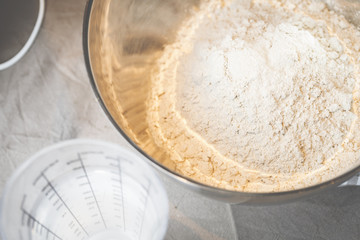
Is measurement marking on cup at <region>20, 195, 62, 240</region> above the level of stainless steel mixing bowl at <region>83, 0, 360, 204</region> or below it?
below

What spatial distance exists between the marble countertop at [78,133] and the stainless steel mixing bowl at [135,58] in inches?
4.2

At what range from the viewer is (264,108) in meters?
0.59


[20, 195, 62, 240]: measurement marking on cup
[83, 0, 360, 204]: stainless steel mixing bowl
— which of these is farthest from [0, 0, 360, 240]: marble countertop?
[20, 195, 62, 240]: measurement marking on cup

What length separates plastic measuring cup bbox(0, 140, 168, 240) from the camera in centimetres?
45

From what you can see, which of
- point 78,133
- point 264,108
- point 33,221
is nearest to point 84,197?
point 33,221

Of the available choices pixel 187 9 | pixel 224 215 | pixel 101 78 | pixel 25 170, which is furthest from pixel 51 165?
pixel 187 9

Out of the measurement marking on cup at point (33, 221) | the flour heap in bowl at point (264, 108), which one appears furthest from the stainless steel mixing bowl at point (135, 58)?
the measurement marking on cup at point (33, 221)

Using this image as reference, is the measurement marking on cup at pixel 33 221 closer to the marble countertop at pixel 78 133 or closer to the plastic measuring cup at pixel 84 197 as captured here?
the plastic measuring cup at pixel 84 197

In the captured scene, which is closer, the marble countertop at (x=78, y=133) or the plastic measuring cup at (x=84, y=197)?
the plastic measuring cup at (x=84, y=197)

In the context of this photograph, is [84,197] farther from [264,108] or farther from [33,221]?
[264,108]

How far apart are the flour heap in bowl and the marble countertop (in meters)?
0.11

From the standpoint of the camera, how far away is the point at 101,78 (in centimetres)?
56

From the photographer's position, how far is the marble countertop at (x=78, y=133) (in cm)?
66

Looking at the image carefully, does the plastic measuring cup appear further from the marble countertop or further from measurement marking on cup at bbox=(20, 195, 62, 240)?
the marble countertop
